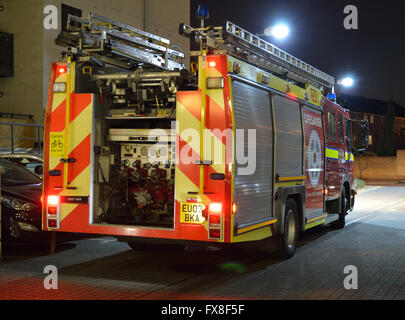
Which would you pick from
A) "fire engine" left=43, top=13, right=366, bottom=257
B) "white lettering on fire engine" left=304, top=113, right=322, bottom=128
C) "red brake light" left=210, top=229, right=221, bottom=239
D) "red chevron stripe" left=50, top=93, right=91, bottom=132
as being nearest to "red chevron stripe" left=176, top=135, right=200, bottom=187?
"fire engine" left=43, top=13, right=366, bottom=257

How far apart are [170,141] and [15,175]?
4015 mm

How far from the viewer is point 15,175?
10562mm

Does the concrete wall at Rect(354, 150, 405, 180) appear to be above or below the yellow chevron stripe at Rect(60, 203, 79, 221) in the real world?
above

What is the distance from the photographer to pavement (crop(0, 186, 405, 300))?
261 inches

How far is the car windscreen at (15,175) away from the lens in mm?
10315

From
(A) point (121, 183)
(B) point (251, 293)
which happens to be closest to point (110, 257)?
(A) point (121, 183)

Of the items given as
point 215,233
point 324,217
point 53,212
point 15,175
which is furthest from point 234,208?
point 15,175

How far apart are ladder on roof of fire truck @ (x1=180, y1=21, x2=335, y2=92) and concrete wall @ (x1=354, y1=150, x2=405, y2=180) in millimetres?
33526

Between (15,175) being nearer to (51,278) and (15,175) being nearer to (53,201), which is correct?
(53,201)

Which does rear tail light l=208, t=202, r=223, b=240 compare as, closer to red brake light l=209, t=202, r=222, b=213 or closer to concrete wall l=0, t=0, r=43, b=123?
red brake light l=209, t=202, r=222, b=213

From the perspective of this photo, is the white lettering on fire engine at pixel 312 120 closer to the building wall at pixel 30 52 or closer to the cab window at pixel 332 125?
the cab window at pixel 332 125

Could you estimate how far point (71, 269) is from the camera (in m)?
8.11

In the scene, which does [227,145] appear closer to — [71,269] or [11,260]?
[71,269]

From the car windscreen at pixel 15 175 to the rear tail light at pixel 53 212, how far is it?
8.95ft
